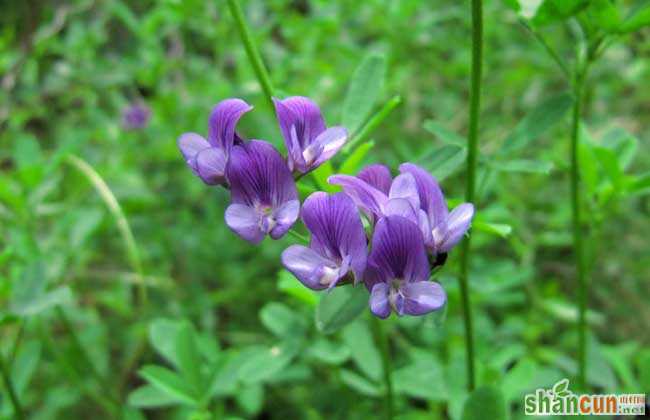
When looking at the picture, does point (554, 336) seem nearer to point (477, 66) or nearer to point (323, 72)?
point (323, 72)

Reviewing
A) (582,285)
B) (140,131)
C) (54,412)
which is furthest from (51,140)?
(582,285)

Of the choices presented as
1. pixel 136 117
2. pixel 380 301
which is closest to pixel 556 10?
pixel 380 301

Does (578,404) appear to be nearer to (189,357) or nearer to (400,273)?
(400,273)

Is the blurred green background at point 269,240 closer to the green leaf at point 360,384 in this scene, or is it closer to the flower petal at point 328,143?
the green leaf at point 360,384

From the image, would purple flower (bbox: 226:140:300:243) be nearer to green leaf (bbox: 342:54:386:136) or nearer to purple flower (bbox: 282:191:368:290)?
purple flower (bbox: 282:191:368:290)

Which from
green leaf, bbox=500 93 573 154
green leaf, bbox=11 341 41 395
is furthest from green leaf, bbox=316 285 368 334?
green leaf, bbox=11 341 41 395

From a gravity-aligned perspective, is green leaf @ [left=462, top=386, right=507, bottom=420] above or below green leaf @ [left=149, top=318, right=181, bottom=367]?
above
